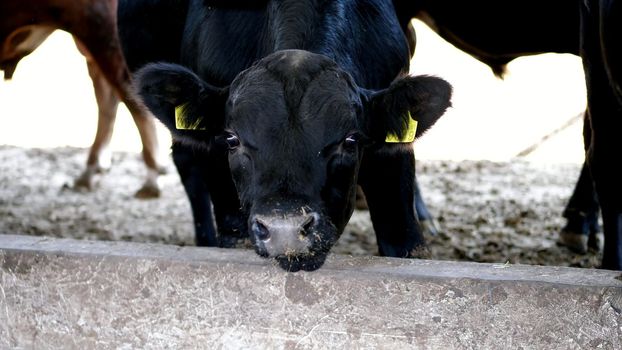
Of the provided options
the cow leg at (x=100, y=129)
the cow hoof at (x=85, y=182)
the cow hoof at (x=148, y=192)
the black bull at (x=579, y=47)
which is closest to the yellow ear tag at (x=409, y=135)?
the black bull at (x=579, y=47)

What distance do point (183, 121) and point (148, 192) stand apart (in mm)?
3460

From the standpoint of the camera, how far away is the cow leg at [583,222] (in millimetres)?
5168

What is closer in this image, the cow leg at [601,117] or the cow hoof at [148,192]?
the cow leg at [601,117]

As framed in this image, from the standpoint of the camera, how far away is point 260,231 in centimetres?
281

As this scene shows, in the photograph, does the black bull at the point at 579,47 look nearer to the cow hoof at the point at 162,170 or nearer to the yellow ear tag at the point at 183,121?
the yellow ear tag at the point at 183,121

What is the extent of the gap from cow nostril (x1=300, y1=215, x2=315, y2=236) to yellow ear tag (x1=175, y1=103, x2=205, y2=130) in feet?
2.26

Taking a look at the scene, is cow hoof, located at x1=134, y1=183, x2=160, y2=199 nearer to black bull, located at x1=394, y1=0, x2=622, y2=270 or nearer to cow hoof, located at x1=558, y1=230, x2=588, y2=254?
black bull, located at x1=394, y1=0, x2=622, y2=270

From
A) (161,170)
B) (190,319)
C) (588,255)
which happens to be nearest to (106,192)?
(161,170)

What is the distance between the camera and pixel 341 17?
3615 mm

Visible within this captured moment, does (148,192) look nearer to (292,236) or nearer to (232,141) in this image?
(232,141)

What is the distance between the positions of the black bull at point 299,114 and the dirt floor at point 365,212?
146cm

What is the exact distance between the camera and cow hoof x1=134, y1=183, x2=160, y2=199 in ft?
21.9

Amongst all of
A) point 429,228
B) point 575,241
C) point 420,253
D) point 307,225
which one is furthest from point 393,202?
point 429,228

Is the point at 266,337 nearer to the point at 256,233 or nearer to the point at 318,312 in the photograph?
the point at 318,312
